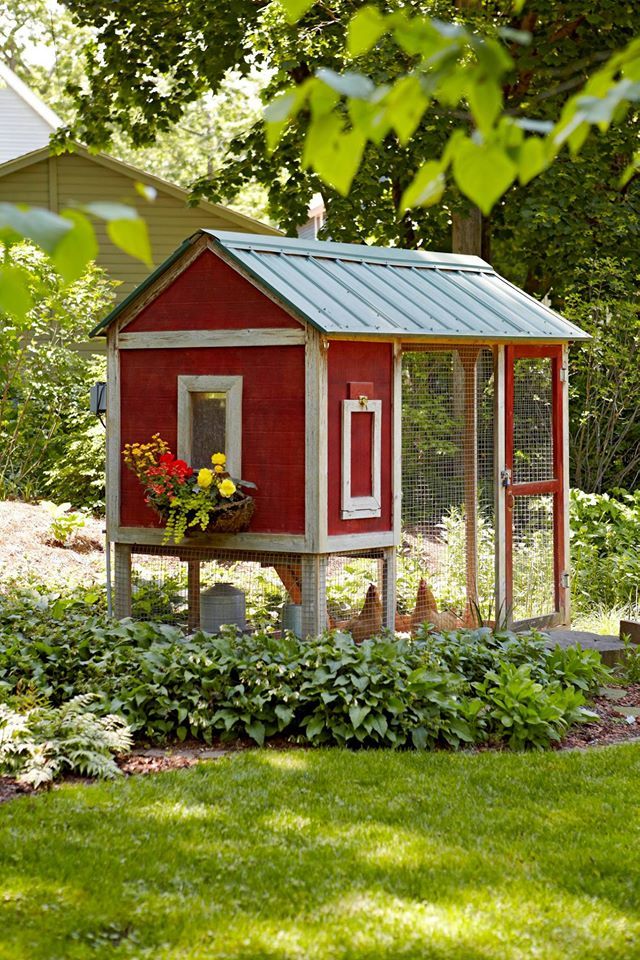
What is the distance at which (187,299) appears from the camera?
291 inches

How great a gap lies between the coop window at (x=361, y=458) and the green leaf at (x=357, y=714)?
146 cm

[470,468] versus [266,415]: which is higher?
[266,415]

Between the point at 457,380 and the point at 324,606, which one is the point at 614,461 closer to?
the point at 457,380

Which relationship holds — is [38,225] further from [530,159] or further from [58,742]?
[58,742]

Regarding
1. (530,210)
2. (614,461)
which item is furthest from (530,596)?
(530,210)

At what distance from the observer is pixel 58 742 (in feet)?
17.5

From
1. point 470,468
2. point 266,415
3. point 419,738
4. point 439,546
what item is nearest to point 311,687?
point 419,738

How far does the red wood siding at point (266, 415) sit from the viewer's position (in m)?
6.87

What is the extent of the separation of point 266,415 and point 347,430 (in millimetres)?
475

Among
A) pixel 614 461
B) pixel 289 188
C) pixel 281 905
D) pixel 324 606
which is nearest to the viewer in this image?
pixel 281 905

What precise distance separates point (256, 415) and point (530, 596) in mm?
2485

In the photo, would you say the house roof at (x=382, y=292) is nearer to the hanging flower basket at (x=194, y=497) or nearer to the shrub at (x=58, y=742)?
the hanging flower basket at (x=194, y=497)

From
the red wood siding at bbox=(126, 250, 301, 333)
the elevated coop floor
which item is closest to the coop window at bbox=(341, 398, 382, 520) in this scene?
the elevated coop floor

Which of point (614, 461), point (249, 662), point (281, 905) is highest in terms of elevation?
point (614, 461)
